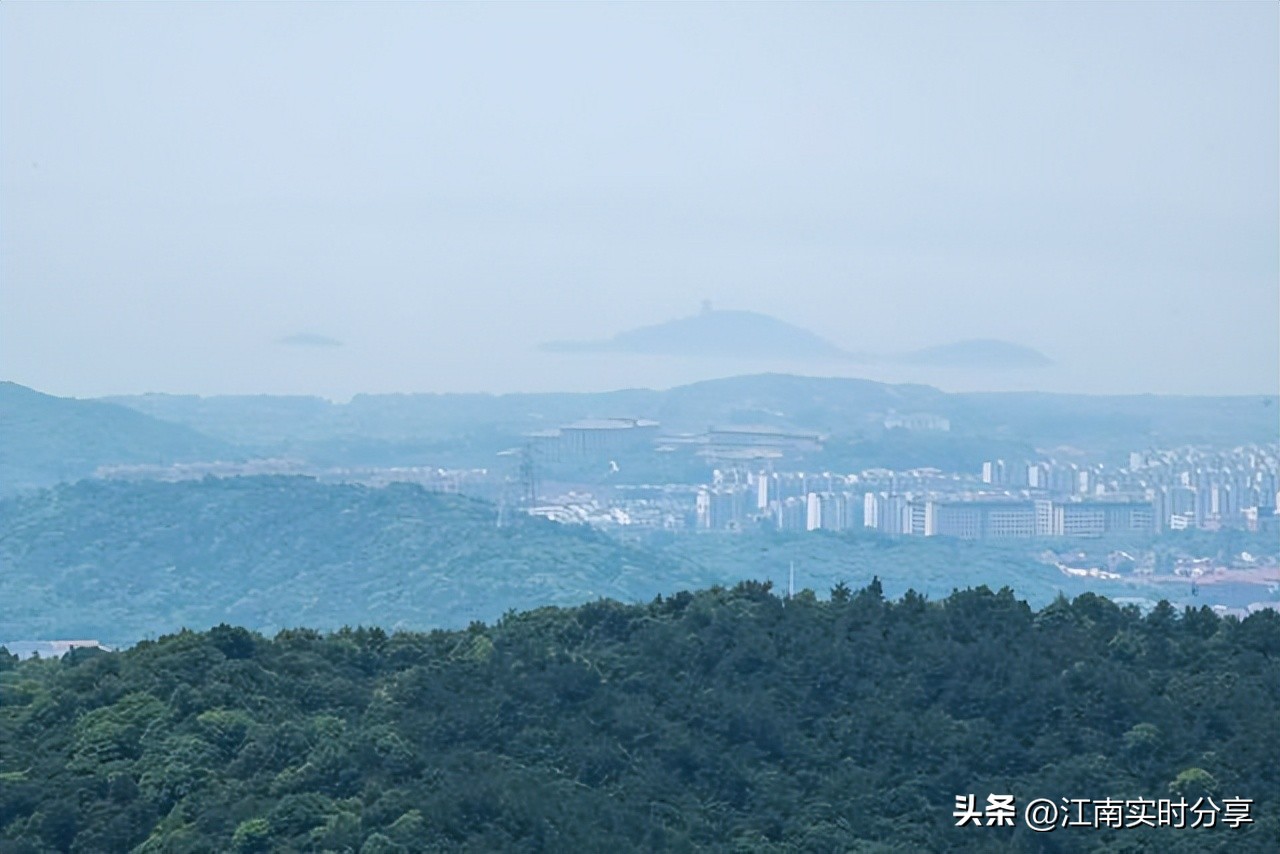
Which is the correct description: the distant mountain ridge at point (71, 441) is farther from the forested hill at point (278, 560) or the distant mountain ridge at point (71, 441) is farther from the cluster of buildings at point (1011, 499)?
the cluster of buildings at point (1011, 499)

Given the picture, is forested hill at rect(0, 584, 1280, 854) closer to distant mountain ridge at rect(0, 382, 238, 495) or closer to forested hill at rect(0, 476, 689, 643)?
forested hill at rect(0, 476, 689, 643)

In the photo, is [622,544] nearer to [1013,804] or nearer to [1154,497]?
[1154,497]

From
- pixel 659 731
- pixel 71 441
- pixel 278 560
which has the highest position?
pixel 71 441

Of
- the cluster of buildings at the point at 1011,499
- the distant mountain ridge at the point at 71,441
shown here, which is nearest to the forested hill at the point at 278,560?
the distant mountain ridge at the point at 71,441

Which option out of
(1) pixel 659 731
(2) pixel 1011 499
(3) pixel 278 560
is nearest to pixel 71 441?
(3) pixel 278 560

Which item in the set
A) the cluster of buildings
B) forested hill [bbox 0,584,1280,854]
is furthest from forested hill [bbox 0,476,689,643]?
forested hill [bbox 0,584,1280,854]

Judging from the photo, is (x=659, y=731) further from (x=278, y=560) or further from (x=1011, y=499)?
(x=1011, y=499)

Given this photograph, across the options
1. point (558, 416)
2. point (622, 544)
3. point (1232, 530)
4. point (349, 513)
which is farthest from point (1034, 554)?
point (558, 416)

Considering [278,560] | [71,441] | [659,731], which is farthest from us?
[71,441]
